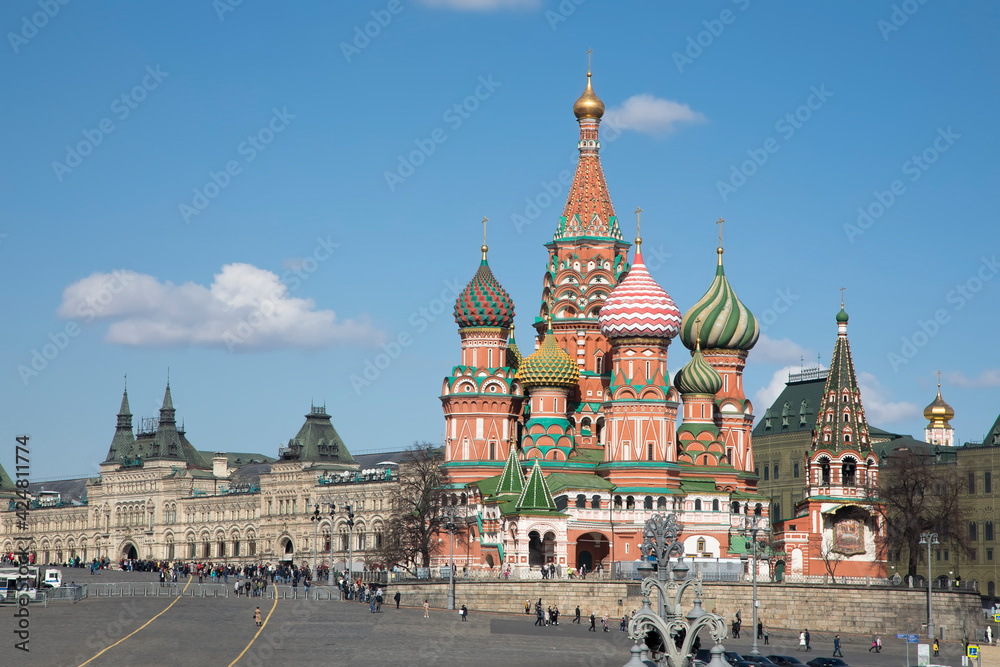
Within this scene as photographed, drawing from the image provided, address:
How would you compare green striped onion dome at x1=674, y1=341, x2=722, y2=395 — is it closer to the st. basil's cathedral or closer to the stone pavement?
the st. basil's cathedral

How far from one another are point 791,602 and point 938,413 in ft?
162

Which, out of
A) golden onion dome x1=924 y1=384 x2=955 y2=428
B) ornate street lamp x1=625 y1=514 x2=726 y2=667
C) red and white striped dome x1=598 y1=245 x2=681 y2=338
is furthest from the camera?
golden onion dome x1=924 y1=384 x2=955 y2=428

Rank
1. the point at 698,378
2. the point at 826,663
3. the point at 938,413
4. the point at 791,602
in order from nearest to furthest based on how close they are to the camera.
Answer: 1. the point at 826,663
2. the point at 791,602
3. the point at 698,378
4. the point at 938,413

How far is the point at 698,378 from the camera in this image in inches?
3371

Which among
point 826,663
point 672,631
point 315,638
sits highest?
point 672,631

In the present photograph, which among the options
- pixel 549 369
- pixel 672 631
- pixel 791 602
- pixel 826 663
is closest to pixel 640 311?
pixel 549 369

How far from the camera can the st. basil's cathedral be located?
79938 millimetres

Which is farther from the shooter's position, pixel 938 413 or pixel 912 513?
pixel 938 413

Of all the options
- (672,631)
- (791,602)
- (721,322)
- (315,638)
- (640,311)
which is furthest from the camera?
(721,322)

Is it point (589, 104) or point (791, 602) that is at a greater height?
point (589, 104)

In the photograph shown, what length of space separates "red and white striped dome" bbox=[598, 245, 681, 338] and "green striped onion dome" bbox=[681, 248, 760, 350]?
276 inches

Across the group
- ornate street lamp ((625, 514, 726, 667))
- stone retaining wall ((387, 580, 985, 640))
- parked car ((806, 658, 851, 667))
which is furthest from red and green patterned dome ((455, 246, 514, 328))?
ornate street lamp ((625, 514, 726, 667))

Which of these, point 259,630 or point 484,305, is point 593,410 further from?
point 259,630

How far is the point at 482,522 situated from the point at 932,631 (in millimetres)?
23619
